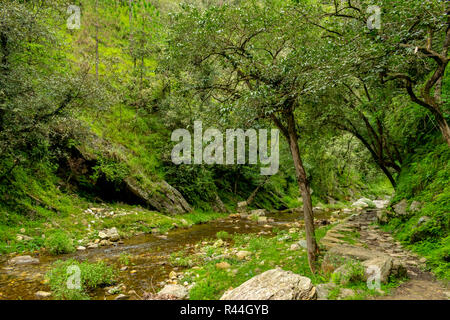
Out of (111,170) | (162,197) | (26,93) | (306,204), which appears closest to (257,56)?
(306,204)

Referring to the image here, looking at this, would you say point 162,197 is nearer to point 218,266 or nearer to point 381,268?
point 218,266

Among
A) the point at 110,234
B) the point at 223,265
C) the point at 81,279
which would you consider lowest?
the point at 110,234

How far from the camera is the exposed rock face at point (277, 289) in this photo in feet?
13.6

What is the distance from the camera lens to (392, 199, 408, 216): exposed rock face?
957 cm

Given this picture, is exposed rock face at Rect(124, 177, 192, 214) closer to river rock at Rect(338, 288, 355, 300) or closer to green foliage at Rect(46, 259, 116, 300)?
green foliage at Rect(46, 259, 116, 300)

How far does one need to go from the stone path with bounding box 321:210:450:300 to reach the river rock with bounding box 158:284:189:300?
4.06 meters

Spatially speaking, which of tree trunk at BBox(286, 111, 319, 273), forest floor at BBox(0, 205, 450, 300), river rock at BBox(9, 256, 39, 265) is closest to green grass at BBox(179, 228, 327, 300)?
forest floor at BBox(0, 205, 450, 300)

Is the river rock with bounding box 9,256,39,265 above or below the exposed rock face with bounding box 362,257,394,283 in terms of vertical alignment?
below

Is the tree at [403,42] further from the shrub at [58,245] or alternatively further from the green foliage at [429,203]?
the shrub at [58,245]

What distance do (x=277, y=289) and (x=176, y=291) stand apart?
278cm

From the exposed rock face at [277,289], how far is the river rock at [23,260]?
730 cm

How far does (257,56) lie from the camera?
737cm

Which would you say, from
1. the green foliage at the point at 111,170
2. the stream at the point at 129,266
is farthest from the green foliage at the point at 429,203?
the green foliage at the point at 111,170

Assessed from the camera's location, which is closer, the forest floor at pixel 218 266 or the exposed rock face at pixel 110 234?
the forest floor at pixel 218 266
